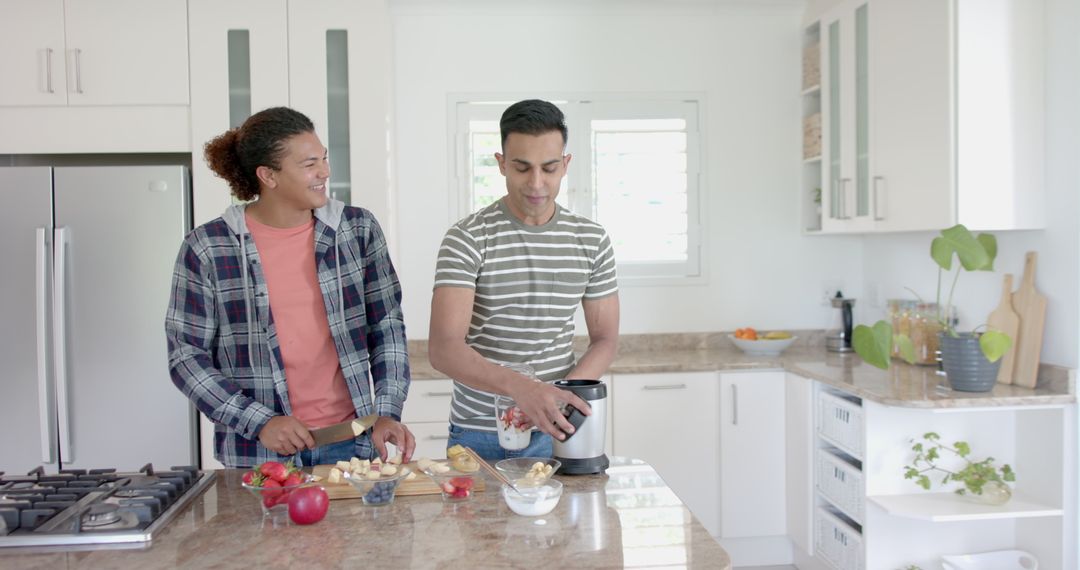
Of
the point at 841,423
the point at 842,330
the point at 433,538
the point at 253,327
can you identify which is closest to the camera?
the point at 433,538

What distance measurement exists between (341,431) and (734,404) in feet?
6.93

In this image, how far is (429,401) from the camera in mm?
3523

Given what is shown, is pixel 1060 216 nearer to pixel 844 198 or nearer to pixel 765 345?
pixel 844 198

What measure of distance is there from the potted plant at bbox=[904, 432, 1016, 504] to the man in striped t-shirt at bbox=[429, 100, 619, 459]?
1366 mm

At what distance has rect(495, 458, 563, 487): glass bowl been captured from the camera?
162 cm

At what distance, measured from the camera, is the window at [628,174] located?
157 inches

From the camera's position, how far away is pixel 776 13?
4078 millimetres

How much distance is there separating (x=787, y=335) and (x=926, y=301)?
0.58 metres

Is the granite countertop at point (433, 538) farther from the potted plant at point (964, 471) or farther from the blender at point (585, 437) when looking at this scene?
the potted plant at point (964, 471)

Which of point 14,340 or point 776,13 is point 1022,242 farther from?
point 14,340

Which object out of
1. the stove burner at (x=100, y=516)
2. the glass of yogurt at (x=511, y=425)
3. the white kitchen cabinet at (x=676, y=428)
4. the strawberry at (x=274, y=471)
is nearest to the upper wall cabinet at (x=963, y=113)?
the white kitchen cabinet at (x=676, y=428)

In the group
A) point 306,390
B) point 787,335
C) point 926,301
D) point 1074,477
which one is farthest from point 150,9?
point 1074,477

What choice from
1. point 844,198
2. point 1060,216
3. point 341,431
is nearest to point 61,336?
point 341,431

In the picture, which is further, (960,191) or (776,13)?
(776,13)
